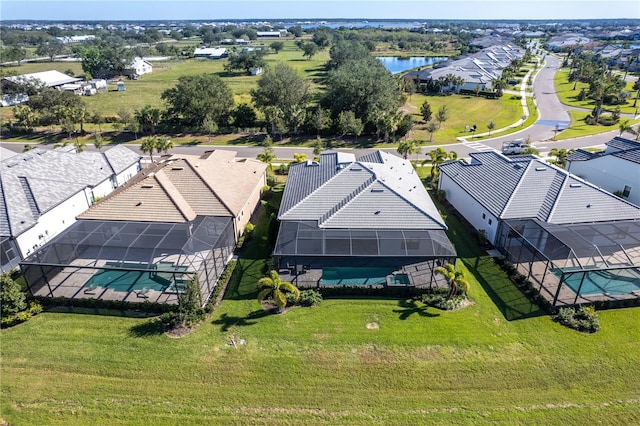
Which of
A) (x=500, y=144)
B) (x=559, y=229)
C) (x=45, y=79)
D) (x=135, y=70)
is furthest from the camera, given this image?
(x=135, y=70)

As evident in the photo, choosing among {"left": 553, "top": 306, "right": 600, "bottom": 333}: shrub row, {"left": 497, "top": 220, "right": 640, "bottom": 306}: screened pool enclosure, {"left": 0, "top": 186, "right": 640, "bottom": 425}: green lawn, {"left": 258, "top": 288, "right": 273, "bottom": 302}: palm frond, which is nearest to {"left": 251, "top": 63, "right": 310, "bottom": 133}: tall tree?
{"left": 497, "top": 220, "right": 640, "bottom": 306}: screened pool enclosure

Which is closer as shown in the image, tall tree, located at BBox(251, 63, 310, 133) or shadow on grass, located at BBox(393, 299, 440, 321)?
shadow on grass, located at BBox(393, 299, 440, 321)

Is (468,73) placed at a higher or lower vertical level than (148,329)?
higher

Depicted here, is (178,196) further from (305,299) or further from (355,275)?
(355,275)

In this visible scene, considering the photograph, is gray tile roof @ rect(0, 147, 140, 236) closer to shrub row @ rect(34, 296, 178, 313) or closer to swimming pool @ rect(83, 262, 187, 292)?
shrub row @ rect(34, 296, 178, 313)

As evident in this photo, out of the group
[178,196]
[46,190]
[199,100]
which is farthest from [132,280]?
[199,100]

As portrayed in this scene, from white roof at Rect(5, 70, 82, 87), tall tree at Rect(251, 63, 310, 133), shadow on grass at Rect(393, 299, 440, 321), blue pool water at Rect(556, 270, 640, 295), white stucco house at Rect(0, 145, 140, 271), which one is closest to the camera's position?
shadow on grass at Rect(393, 299, 440, 321)
